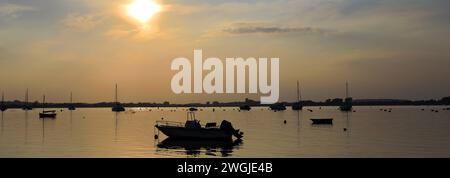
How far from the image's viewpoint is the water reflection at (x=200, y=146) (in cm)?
4558

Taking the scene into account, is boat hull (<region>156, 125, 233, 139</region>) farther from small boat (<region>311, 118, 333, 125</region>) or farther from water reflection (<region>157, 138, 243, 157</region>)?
small boat (<region>311, 118, 333, 125</region>)

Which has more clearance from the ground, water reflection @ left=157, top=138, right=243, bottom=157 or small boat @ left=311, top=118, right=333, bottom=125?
small boat @ left=311, top=118, right=333, bottom=125

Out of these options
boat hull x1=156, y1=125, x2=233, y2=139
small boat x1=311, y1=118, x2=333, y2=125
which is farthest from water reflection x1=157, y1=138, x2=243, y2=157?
small boat x1=311, y1=118, x2=333, y2=125

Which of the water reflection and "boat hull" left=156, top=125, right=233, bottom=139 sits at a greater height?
"boat hull" left=156, top=125, right=233, bottom=139

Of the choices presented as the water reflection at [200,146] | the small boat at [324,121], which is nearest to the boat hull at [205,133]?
the water reflection at [200,146]

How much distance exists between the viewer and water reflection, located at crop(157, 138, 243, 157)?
150 ft

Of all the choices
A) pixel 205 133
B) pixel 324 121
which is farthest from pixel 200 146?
pixel 324 121

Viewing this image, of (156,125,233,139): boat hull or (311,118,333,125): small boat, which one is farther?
(311,118,333,125): small boat

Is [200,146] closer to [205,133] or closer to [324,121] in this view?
[205,133]

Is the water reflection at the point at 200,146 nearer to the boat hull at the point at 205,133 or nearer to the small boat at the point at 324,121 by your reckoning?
the boat hull at the point at 205,133

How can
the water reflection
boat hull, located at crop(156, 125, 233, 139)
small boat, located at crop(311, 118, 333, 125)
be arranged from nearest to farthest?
the water reflection
boat hull, located at crop(156, 125, 233, 139)
small boat, located at crop(311, 118, 333, 125)

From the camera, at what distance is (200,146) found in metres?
51.4

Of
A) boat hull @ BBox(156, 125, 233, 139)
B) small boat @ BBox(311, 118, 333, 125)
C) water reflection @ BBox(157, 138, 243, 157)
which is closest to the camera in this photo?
water reflection @ BBox(157, 138, 243, 157)
